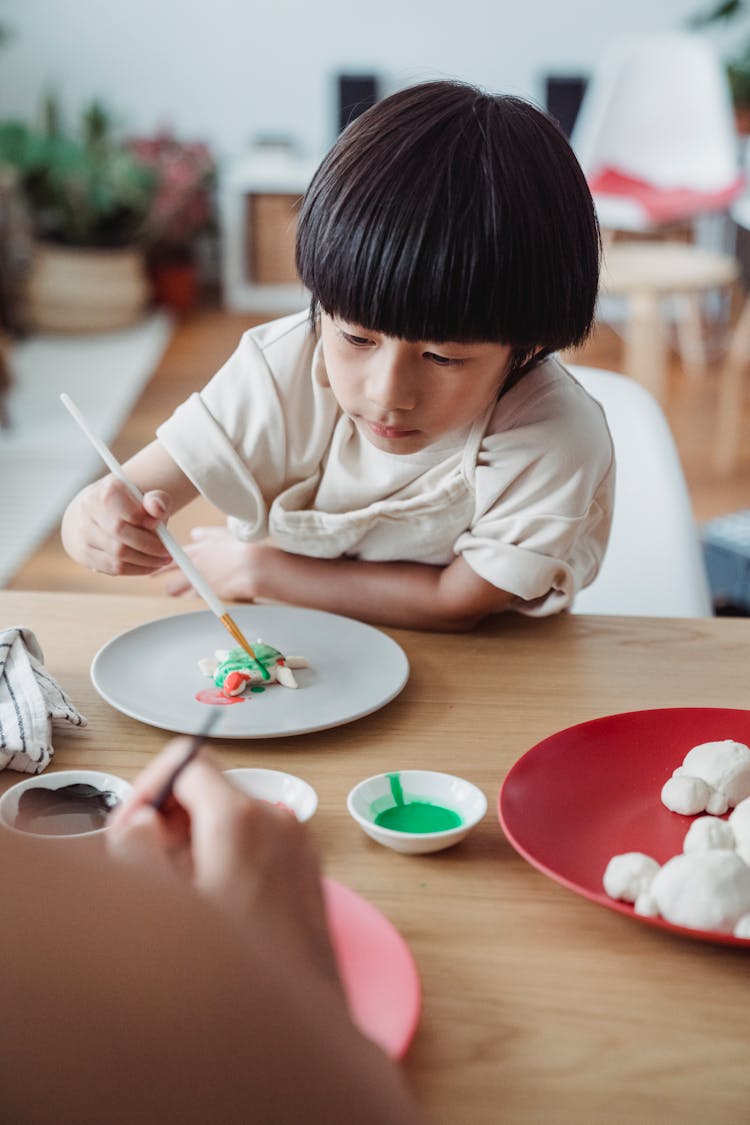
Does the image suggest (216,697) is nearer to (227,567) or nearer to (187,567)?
(187,567)

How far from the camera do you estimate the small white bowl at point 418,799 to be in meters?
0.70

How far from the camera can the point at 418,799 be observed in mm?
751

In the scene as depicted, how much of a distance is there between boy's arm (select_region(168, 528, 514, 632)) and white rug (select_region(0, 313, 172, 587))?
5.30 feet

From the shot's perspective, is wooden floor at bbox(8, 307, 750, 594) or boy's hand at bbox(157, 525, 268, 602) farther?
wooden floor at bbox(8, 307, 750, 594)

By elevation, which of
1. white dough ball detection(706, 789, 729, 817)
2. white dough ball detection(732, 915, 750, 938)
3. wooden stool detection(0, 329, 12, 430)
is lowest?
wooden stool detection(0, 329, 12, 430)

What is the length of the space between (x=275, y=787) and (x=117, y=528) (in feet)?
0.94

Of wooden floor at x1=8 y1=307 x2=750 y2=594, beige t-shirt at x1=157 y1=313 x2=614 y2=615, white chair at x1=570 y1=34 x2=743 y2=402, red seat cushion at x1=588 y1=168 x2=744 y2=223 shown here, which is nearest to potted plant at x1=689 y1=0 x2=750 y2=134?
white chair at x1=570 y1=34 x2=743 y2=402

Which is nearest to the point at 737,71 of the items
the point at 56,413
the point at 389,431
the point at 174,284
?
the point at 174,284

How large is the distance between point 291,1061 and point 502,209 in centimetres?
59

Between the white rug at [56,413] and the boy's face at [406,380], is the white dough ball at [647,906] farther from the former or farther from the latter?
the white rug at [56,413]

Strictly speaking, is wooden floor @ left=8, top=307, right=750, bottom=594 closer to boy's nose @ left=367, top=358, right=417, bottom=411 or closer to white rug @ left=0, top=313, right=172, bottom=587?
white rug @ left=0, top=313, right=172, bottom=587

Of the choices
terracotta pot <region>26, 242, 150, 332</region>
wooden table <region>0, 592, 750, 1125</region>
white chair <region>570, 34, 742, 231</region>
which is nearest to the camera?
wooden table <region>0, 592, 750, 1125</region>

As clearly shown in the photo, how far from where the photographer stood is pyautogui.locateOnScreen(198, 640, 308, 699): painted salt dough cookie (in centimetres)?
88

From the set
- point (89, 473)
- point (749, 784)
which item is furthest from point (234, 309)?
point (749, 784)
